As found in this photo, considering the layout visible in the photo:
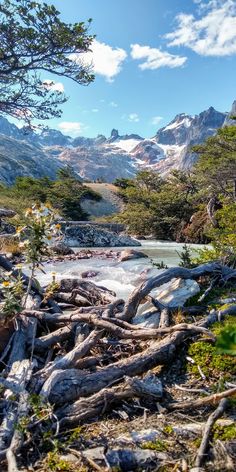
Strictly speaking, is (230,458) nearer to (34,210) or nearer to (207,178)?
(34,210)

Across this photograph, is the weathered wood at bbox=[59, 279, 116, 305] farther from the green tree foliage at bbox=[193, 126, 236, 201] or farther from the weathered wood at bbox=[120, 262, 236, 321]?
the green tree foliage at bbox=[193, 126, 236, 201]

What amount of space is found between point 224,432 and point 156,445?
52 cm

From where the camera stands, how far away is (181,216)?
111ft

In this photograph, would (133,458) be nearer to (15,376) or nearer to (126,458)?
(126,458)

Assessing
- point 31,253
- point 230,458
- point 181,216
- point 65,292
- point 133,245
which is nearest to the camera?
point 230,458

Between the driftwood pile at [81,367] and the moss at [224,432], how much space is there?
85 mm

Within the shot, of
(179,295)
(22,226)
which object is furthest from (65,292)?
(22,226)

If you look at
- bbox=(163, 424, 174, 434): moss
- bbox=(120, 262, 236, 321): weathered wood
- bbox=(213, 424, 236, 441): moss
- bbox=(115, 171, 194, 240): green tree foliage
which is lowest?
bbox=(163, 424, 174, 434): moss

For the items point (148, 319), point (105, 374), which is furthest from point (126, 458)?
point (148, 319)

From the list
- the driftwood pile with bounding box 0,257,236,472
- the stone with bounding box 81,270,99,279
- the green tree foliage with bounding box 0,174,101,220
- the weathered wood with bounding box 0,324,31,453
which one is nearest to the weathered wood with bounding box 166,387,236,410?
the driftwood pile with bounding box 0,257,236,472

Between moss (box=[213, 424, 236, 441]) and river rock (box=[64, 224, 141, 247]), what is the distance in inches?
884

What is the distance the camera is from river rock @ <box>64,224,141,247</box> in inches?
1009

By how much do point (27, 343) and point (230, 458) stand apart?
245 centimetres

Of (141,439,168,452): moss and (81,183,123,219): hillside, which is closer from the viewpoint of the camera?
(141,439,168,452): moss
